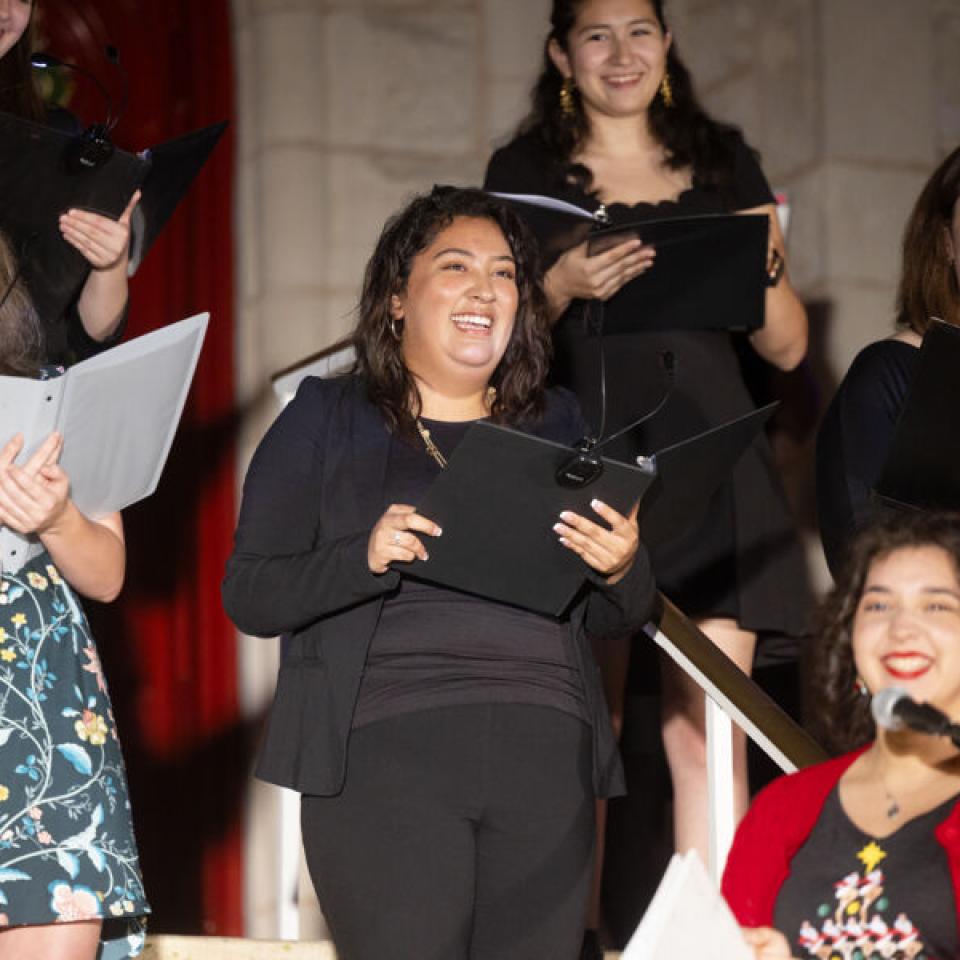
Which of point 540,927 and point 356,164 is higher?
point 356,164

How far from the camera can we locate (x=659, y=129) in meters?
3.90

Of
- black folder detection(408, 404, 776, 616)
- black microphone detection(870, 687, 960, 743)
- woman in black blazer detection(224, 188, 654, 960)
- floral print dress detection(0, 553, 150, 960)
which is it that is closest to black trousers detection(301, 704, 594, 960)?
woman in black blazer detection(224, 188, 654, 960)

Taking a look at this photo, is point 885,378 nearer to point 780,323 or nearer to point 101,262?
point 780,323

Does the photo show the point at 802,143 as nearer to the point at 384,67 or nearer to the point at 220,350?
the point at 384,67

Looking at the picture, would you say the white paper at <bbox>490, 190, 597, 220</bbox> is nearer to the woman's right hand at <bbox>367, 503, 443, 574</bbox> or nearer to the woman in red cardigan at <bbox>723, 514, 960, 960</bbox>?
the woman's right hand at <bbox>367, 503, 443, 574</bbox>

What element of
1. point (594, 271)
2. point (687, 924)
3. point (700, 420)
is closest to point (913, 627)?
point (687, 924)

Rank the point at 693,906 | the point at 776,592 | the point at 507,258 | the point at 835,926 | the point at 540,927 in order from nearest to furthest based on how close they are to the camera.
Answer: the point at 693,906 < the point at 835,926 < the point at 540,927 < the point at 507,258 < the point at 776,592

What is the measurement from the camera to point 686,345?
3.77 m

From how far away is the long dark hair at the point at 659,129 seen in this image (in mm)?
3852

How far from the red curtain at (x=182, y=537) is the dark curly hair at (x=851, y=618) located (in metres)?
2.60

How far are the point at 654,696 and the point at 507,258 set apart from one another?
1.21m

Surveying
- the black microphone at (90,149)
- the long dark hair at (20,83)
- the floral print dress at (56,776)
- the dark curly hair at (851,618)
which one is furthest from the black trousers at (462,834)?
the long dark hair at (20,83)

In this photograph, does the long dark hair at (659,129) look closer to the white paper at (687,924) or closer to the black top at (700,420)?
the black top at (700,420)

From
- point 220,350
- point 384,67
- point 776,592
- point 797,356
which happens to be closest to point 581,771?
point 776,592
